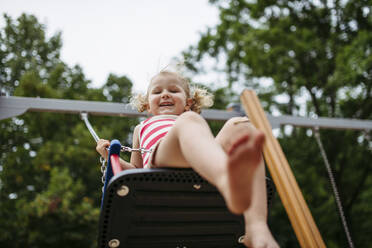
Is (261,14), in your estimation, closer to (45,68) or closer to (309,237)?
(45,68)

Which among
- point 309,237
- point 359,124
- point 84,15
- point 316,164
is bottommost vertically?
→ point 309,237

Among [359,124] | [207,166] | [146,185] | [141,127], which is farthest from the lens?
[359,124]

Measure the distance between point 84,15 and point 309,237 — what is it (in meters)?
8.27

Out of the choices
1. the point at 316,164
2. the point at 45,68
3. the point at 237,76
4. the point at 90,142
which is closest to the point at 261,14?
the point at 237,76

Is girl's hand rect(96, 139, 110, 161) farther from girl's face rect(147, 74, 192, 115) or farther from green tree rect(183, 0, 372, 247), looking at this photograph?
green tree rect(183, 0, 372, 247)

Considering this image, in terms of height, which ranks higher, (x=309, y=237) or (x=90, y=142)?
(x=90, y=142)

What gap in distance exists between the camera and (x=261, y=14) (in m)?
7.78

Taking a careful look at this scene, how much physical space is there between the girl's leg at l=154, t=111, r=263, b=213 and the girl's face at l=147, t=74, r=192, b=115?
2.00ft

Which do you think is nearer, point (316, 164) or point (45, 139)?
point (316, 164)

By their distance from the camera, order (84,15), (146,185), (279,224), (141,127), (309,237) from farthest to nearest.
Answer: (84,15) → (279,224) → (141,127) → (309,237) → (146,185)

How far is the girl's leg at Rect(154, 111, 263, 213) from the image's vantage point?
91 cm

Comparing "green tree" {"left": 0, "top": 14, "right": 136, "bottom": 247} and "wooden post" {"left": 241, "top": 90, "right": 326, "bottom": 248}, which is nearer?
"wooden post" {"left": 241, "top": 90, "right": 326, "bottom": 248}

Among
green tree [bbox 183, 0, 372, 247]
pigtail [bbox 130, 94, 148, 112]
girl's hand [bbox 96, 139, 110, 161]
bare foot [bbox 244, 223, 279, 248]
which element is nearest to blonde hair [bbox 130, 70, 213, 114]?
pigtail [bbox 130, 94, 148, 112]

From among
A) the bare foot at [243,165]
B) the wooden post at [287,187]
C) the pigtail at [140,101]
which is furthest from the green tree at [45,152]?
the bare foot at [243,165]
